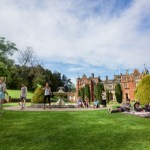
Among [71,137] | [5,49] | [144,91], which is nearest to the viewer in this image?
[71,137]

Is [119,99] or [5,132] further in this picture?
[119,99]

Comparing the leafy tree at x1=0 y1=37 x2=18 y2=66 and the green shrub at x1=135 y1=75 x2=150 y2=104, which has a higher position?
the leafy tree at x1=0 y1=37 x2=18 y2=66

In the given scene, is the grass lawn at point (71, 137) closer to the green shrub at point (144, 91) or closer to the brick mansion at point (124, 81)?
the green shrub at point (144, 91)

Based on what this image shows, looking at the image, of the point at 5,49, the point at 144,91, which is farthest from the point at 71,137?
the point at 5,49

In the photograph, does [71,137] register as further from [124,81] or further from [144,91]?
[124,81]

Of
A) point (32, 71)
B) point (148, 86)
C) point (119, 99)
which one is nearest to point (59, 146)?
point (148, 86)

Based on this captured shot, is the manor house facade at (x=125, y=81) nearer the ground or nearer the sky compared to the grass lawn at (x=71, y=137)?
nearer the sky

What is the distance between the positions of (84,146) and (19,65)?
221 feet

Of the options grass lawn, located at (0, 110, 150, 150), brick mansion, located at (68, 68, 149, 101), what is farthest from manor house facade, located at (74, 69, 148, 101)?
grass lawn, located at (0, 110, 150, 150)

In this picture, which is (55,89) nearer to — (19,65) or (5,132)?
(19,65)

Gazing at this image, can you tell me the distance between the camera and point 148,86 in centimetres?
2150

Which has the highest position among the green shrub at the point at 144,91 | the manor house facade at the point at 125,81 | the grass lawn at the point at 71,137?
the manor house facade at the point at 125,81

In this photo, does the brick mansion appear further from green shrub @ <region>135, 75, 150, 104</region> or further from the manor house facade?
green shrub @ <region>135, 75, 150, 104</region>

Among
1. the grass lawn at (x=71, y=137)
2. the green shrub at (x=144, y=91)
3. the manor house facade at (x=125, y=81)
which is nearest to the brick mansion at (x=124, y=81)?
the manor house facade at (x=125, y=81)
